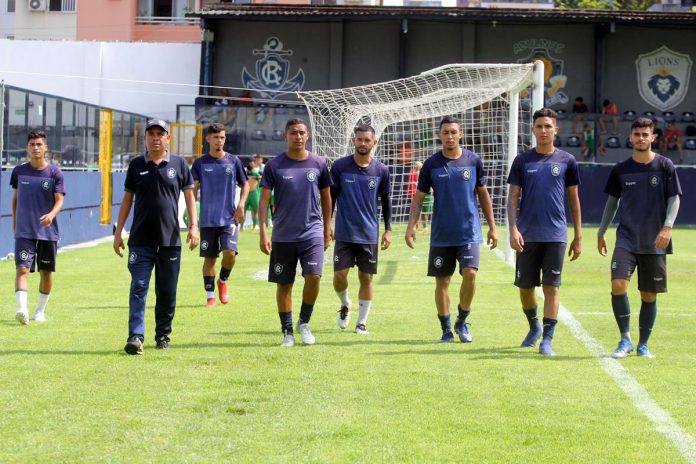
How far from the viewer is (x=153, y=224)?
10258 mm

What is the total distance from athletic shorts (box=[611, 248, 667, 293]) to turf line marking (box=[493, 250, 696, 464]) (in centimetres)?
67

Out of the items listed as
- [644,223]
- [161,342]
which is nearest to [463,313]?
[644,223]

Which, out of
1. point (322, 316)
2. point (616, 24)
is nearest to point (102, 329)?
point (322, 316)

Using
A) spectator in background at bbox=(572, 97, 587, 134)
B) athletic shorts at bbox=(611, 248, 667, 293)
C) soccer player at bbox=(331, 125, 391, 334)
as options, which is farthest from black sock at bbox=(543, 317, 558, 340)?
spectator in background at bbox=(572, 97, 587, 134)

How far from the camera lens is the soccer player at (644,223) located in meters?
10.2

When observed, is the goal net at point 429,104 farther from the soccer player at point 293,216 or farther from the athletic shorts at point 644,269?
the athletic shorts at point 644,269

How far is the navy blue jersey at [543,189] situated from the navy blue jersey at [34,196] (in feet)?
15.6

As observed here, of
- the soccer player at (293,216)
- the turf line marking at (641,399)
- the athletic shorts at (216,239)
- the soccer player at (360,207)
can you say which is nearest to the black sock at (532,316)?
the turf line marking at (641,399)

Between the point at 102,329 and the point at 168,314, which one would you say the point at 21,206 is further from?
the point at 168,314

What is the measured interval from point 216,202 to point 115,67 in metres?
31.6

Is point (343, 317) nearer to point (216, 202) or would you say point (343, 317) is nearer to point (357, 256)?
point (357, 256)

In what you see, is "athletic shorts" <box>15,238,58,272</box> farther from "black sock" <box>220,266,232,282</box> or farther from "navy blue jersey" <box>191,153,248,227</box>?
"black sock" <box>220,266,232,282</box>

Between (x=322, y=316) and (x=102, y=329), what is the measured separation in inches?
97.7

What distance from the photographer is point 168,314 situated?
1048cm
